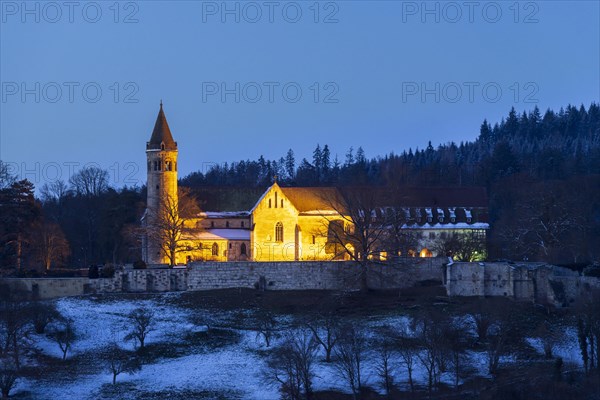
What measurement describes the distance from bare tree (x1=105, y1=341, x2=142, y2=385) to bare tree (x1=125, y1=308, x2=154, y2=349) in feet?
3.24

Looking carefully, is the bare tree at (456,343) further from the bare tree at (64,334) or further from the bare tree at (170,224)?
the bare tree at (170,224)

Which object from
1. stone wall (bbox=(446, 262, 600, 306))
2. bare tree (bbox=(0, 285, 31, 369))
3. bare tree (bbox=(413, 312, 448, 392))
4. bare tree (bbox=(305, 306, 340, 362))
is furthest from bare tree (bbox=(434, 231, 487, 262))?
bare tree (bbox=(0, 285, 31, 369))

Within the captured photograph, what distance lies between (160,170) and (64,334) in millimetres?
22722

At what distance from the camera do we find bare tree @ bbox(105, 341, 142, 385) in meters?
61.5

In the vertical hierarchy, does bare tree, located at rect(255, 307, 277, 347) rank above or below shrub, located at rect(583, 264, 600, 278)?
below

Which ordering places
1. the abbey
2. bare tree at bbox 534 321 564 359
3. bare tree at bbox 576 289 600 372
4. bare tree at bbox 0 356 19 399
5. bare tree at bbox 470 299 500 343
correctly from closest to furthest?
bare tree at bbox 0 356 19 399
bare tree at bbox 576 289 600 372
bare tree at bbox 534 321 564 359
bare tree at bbox 470 299 500 343
the abbey

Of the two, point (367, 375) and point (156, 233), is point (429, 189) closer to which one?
point (156, 233)

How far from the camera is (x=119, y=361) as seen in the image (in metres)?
63.1

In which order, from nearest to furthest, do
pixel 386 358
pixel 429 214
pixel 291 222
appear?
1. pixel 386 358
2. pixel 291 222
3. pixel 429 214

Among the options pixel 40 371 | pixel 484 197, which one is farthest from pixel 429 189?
pixel 40 371

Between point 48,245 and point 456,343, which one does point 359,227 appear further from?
point 48,245

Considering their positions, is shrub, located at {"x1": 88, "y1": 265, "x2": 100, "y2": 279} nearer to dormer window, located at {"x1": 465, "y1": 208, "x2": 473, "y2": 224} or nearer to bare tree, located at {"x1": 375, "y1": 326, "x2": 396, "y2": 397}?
bare tree, located at {"x1": 375, "y1": 326, "x2": 396, "y2": 397}

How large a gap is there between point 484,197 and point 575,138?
93.5m

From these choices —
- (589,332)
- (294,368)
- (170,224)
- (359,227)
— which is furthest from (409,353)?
(170,224)
